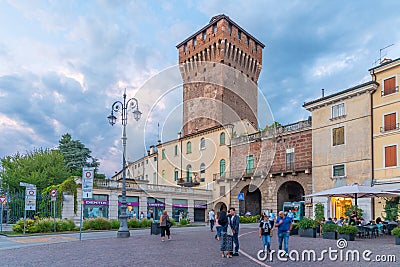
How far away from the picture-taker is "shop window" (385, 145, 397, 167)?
2702 cm

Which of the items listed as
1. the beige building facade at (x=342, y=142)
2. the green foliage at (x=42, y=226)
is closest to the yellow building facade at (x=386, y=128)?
the beige building facade at (x=342, y=142)

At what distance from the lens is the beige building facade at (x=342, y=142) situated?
29.2 meters

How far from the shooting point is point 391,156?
27297 mm

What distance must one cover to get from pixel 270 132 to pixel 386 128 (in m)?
13.6

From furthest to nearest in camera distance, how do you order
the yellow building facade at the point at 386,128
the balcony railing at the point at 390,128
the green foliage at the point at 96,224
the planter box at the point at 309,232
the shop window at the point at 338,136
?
the shop window at the point at 338,136 → the green foliage at the point at 96,224 → the balcony railing at the point at 390,128 → the yellow building facade at the point at 386,128 → the planter box at the point at 309,232

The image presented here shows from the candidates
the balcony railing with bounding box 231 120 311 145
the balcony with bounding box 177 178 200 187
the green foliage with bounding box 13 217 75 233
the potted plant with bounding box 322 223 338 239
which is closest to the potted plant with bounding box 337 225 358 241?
the potted plant with bounding box 322 223 338 239

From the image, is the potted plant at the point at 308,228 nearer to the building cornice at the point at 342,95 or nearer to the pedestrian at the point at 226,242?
the pedestrian at the point at 226,242

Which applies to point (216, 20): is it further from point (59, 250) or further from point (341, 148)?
point (59, 250)

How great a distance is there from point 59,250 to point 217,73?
40.7 meters

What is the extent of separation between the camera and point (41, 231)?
24.5 m

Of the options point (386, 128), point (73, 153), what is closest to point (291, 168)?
point (386, 128)

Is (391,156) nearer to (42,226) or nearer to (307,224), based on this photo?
(307,224)

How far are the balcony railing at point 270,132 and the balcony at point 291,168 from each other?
3241mm

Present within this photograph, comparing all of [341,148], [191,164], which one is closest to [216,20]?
[191,164]
